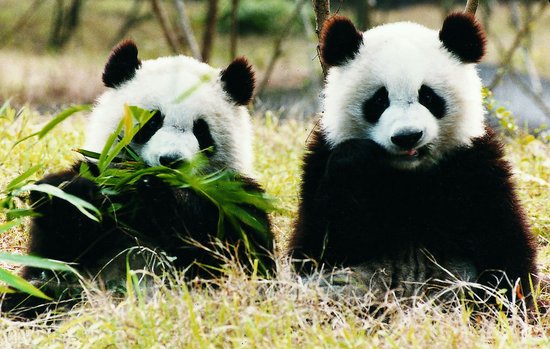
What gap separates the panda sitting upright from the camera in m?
3.98

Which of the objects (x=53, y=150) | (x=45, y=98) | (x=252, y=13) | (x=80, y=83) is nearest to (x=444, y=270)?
(x=53, y=150)

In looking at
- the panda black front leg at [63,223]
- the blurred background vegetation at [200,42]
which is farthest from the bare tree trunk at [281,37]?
the panda black front leg at [63,223]

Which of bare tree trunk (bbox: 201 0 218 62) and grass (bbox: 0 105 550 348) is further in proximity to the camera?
bare tree trunk (bbox: 201 0 218 62)

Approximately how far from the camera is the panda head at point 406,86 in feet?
13.0

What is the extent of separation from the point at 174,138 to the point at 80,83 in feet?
38.7

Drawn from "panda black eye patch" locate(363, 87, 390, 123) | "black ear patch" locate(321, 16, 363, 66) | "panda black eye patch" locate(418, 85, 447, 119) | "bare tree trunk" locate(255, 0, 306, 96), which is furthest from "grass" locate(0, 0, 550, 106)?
"panda black eye patch" locate(418, 85, 447, 119)

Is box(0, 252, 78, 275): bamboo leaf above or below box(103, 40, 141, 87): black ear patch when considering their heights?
below

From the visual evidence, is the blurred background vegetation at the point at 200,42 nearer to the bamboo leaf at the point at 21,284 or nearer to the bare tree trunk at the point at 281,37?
the bare tree trunk at the point at 281,37

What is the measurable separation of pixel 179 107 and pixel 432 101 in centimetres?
124

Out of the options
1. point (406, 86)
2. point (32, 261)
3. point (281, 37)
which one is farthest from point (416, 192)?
point (281, 37)

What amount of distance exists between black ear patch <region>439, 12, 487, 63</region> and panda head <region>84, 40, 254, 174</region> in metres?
1.11

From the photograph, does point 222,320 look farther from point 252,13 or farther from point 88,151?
point 252,13

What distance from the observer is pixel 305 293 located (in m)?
3.39

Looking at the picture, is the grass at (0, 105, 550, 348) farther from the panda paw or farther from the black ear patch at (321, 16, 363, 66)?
the black ear patch at (321, 16, 363, 66)
